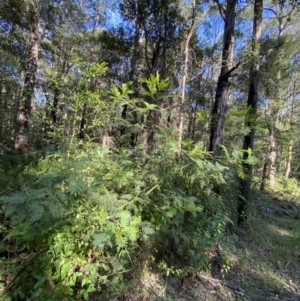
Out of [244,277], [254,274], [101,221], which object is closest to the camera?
[101,221]

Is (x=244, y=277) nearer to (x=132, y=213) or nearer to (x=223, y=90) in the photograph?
(x=132, y=213)

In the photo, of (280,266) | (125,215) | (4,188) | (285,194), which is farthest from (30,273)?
(285,194)

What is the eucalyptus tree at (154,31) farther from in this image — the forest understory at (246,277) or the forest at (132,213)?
the forest understory at (246,277)

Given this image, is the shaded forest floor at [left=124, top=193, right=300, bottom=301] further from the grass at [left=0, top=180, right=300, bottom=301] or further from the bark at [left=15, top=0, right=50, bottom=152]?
the bark at [left=15, top=0, right=50, bottom=152]

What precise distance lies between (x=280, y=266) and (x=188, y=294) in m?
2.04

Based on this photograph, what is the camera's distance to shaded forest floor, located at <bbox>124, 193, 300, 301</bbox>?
2631 millimetres

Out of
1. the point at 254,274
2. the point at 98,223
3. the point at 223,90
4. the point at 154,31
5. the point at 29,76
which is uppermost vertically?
the point at 154,31

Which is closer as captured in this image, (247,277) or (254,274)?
(247,277)

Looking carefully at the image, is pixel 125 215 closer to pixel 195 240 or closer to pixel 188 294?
pixel 195 240

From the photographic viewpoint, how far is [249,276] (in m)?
3.34

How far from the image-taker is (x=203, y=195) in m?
2.79

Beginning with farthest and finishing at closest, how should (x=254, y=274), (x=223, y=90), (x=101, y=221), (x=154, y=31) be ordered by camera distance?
1. (x=154, y=31)
2. (x=223, y=90)
3. (x=254, y=274)
4. (x=101, y=221)

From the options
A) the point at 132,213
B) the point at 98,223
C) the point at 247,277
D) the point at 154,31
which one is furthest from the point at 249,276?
the point at 154,31

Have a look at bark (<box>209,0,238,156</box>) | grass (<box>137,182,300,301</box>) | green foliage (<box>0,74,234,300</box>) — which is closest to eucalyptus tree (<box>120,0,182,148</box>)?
bark (<box>209,0,238,156</box>)
